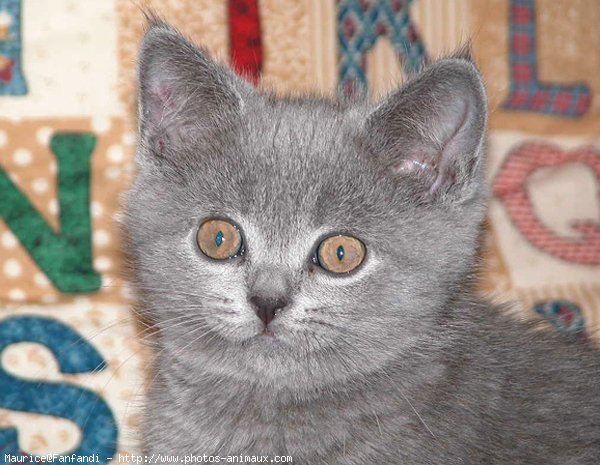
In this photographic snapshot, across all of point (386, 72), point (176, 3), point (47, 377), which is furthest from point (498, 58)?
point (47, 377)

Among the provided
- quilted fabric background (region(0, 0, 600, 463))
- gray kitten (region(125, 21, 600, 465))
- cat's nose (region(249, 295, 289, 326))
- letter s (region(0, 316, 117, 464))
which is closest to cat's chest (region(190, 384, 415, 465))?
gray kitten (region(125, 21, 600, 465))

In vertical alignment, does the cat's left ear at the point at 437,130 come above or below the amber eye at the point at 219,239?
above

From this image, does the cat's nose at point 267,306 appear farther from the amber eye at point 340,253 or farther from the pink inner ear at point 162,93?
the pink inner ear at point 162,93

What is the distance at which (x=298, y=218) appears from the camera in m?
1.29

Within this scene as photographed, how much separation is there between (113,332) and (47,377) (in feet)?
0.57

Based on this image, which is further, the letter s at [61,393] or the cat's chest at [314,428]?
the letter s at [61,393]

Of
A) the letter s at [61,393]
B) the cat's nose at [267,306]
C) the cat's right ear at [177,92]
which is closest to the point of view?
the cat's nose at [267,306]

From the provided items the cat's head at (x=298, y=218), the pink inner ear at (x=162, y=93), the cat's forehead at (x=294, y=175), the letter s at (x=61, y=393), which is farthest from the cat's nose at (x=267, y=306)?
the letter s at (x=61, y=393)

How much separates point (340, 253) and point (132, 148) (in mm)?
838

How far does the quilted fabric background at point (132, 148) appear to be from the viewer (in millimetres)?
1911

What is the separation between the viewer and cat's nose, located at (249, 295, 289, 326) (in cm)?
122

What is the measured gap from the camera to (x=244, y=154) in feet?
4.48

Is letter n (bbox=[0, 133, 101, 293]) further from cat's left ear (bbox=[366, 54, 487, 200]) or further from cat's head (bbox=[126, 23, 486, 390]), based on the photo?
cat's left ear (bbox=[366, 54, 487, 200])

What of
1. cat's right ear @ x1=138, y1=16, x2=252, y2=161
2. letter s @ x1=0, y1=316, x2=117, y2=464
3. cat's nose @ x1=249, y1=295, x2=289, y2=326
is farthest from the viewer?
letter s @ x1=0, y1=316, x2=117, y2=464
